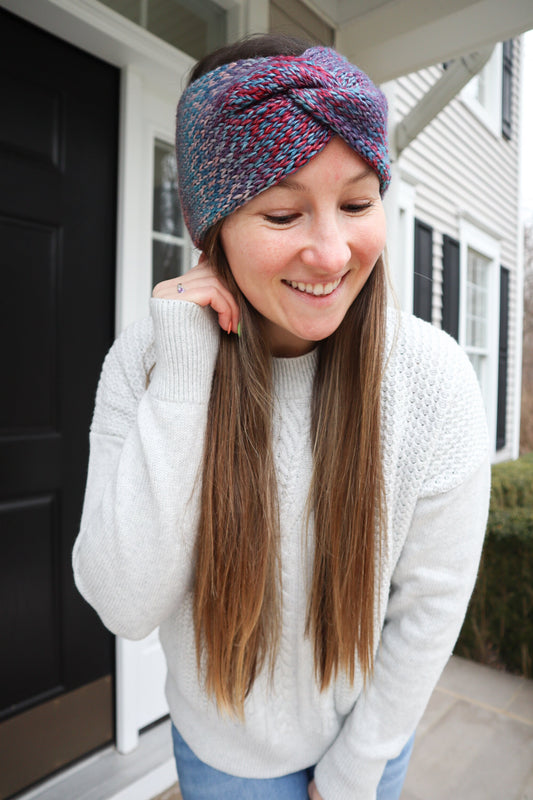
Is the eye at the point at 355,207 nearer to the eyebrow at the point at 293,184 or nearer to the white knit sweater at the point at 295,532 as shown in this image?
the eyebrow at the point at 293,184

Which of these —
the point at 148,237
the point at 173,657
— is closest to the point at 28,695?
the point at 173,657

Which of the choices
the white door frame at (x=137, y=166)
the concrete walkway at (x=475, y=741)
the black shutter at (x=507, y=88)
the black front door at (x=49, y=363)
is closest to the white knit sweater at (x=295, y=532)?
the black front door at (x=49, y=363)

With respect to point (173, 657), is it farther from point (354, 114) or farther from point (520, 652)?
point (520, 652)

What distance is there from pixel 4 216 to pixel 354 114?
4.38 ft

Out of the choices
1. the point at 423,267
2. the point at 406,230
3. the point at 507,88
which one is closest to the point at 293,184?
the point at 406,230

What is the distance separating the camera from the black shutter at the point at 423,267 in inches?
181

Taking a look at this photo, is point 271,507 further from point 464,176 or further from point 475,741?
point 464,176

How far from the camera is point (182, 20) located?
1.95m

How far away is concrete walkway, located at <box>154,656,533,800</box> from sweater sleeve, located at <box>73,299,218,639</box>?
159 centimetres

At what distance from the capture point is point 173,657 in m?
1.05

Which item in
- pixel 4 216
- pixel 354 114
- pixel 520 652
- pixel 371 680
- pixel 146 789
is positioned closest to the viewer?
pixel 354 114

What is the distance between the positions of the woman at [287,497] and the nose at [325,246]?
27 mm

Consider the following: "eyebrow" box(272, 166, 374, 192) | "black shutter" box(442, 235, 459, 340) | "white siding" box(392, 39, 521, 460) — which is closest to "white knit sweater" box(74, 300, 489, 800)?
"eyebrow" box(272, 166, 374, 192)

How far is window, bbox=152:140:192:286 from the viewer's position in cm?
209
